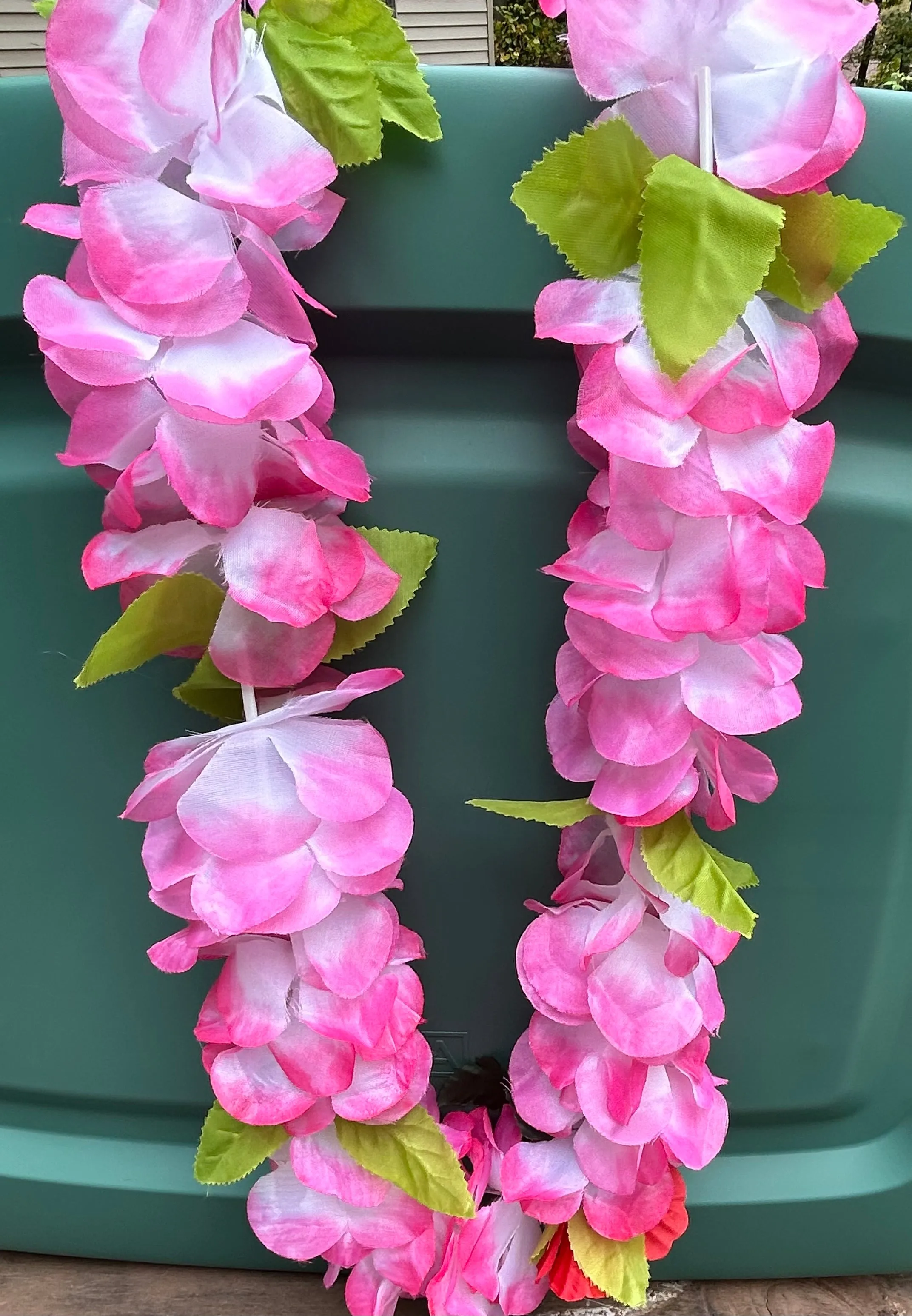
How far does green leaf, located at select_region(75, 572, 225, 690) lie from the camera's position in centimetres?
28

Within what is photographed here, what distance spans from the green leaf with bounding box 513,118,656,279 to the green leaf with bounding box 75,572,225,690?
0.14m

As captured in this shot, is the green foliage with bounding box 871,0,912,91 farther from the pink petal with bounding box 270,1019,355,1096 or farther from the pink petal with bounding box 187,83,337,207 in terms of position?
the pink petal with bounding box 270,1019,355,1096

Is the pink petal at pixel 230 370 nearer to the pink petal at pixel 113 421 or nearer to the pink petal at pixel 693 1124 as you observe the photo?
the pink petal at pixel 113 421

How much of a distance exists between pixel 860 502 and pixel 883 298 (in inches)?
2.7

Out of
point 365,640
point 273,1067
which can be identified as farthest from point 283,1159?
point 365,640

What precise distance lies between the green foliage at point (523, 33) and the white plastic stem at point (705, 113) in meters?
0.71

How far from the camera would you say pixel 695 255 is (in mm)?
253

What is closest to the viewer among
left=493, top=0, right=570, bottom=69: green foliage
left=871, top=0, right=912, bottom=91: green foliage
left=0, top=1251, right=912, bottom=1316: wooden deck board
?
left=0, top=1251, right=912, bottom=1316: wooden deck board

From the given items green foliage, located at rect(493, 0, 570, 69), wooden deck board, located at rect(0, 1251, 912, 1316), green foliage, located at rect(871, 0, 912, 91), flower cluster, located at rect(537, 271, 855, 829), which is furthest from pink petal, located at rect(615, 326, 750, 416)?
green foliage, located at rect(493, 0, 570, 69)

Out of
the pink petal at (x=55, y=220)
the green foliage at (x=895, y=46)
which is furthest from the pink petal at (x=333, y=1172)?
the green foliage at (x=895, y=46)

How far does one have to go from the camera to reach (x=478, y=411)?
0.33m

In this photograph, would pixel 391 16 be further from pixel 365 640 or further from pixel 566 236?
pixel 365 640

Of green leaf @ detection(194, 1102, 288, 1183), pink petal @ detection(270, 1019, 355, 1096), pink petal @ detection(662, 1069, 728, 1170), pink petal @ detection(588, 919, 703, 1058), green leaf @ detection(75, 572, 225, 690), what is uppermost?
green leaf @ detection(75, 572, 225, 690)

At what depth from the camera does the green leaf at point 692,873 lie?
0.30 m
